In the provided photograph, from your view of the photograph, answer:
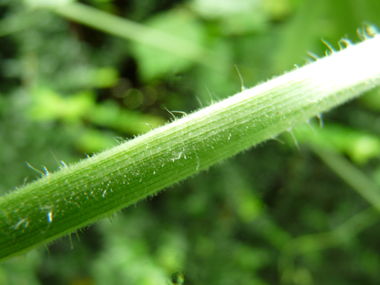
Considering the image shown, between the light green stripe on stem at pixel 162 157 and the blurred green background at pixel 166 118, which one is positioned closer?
the light green stripe on stem at pixel 162 157

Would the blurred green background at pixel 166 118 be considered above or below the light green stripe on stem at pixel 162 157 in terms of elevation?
above

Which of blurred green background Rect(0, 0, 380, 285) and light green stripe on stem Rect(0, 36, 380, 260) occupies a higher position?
blurred green background Rect(0, 0, 380, 285)

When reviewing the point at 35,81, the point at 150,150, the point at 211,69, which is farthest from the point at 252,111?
the point at 35,81

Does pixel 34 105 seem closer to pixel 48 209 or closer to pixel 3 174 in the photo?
pixel 3 174

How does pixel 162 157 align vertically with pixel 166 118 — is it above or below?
below

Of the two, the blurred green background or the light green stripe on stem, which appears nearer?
the light green stripe on stem

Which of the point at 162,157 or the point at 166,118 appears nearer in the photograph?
the point at 162,157
